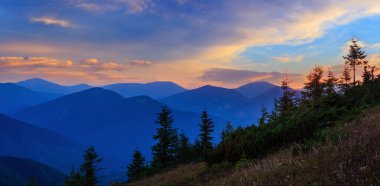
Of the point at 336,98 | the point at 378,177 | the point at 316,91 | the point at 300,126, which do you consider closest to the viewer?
the point at 378,177

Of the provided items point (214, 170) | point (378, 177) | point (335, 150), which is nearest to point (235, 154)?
point (214, 170)

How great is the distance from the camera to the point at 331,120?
16109 millimetres

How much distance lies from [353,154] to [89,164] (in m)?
56.2

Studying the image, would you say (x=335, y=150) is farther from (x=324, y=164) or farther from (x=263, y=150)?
(x=263, y=150)

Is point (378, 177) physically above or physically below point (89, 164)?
above

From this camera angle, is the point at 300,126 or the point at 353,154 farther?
the point at 300,126

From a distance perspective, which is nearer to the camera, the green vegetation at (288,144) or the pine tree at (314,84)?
the green vegetation at (288,144)

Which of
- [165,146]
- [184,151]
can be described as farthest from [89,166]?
[184,151]

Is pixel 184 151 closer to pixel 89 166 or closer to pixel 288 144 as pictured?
pixel 89 166

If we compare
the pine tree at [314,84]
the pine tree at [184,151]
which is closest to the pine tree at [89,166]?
the pine tree at [184,151]

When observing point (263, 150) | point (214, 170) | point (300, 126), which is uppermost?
point (300, 126)

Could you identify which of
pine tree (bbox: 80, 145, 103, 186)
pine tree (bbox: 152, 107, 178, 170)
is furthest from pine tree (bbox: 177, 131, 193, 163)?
pine tree (bbox: 80, 145, 103, 186)

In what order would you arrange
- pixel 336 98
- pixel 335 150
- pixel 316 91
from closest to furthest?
pixel 335 150 → pixel 336 98 → pixel 316 91

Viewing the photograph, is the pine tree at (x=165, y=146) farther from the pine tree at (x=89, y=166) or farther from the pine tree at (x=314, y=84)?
the pine tree at (x=314, y=84)
